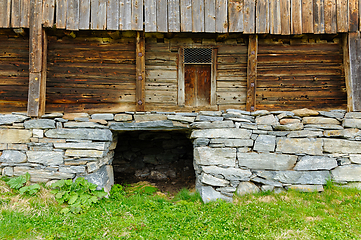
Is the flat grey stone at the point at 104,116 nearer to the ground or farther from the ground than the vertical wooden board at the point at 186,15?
nearer to the ground

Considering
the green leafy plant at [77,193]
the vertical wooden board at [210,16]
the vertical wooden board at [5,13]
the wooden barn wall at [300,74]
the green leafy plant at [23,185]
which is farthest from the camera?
the wooden barn wall at [300,74]

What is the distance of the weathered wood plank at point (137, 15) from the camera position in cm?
519

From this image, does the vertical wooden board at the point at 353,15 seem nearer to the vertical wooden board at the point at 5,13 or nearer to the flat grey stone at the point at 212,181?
the flat grey stone at the point at 212,181

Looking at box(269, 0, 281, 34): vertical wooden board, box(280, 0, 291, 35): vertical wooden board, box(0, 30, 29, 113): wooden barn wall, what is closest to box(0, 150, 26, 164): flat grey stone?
box(0, 30, 29, 113): wooden barn wall

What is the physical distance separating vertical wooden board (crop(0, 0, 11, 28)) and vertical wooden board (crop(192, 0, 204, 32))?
4145 millimetres

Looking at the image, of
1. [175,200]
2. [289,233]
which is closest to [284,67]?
[289,233]

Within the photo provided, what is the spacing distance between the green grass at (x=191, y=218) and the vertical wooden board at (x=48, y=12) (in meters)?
3.64

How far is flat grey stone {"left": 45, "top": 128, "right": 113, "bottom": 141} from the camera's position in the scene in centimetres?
517

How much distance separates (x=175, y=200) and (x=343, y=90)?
4.91 m

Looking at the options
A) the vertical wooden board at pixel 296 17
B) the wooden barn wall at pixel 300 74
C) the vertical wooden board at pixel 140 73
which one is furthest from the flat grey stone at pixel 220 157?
the vertical wooden board at pixel 296 17

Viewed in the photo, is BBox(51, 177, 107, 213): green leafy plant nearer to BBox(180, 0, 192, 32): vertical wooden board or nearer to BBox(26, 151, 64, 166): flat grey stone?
BBox(26, 151, 64, 166): flat grey stone

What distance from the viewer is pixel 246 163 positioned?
17.3 ft

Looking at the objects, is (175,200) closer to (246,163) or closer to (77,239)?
(246,163)

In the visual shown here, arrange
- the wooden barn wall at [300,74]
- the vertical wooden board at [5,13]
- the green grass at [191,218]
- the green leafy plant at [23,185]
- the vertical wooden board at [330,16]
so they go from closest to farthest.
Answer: the green grass at [191,218], the green leafy plant at [23,185], the vertical wooden board at [5,13], the vertical wooden board at [330,16], the wooden barn wall at [300,74]
